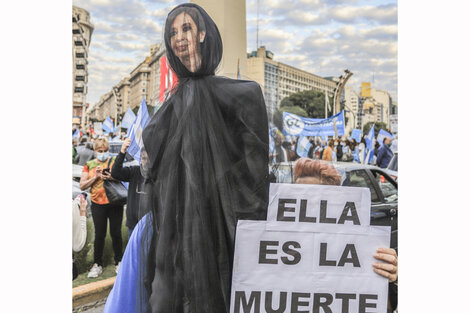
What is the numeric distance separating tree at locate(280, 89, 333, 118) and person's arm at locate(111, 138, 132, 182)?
36.0 inches

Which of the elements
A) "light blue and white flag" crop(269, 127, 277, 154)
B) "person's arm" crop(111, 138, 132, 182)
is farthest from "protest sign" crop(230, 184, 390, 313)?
"person's arm" crop(111, 138, 132, 182)

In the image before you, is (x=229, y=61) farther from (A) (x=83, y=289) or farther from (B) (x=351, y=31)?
(A) (x=83, y=289)

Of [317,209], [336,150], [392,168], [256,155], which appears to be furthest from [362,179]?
[256,155]

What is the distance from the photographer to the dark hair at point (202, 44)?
1.56 metres

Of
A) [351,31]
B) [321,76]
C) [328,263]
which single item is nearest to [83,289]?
[328,263]

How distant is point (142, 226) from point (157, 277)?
0.21m

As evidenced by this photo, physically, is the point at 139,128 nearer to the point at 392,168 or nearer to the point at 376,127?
the point at 392,168

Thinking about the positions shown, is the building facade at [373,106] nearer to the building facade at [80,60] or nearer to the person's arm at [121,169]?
the person's arm at [121,169]

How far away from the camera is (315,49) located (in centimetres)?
285

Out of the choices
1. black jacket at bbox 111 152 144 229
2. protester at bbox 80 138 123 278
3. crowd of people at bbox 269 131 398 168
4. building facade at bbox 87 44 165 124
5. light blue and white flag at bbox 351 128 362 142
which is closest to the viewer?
crowd of people at bbox 269 131 398 168

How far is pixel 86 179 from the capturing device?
9.40 ft

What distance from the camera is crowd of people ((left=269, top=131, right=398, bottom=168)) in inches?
72.9

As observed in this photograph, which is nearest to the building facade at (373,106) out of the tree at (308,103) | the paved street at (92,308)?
the tree at (308,103)

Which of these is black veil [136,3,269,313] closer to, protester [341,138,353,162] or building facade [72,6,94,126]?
building facade [72,6,94,126]
